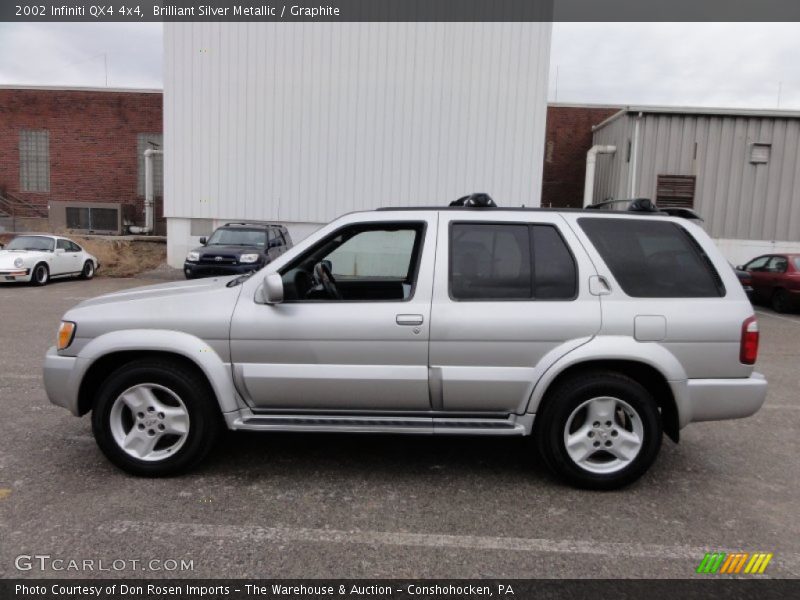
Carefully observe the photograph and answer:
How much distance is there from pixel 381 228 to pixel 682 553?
101 inches

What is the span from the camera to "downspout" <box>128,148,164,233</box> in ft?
80.7

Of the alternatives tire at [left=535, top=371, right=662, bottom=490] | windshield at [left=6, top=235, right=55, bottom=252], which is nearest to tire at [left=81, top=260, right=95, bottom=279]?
windshield at [left=6, top=235, right=55, bottom=252]

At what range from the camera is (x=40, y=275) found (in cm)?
1508

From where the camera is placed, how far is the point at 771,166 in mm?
16906

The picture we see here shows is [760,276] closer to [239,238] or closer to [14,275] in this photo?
[239,238]

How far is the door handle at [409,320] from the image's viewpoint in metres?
3.61

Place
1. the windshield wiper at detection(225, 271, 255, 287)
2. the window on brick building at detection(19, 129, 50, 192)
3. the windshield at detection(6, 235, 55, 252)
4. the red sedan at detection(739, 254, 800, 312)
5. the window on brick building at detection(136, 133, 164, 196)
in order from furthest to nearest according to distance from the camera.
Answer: the window on brick building at detection(19, 129, 50, 192)
the window on brick building at detection(136, 133, 164, 196)
the windshield at detection(6, 235, 55, 252)
the red sedan at detection(739, 254, 800, 312)
the windshield wiper at detection(225, 271, 255, 287)

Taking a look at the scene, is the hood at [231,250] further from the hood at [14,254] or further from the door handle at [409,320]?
the door handle at [409,320]

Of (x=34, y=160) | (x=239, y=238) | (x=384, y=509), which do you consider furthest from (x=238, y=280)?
(x=34, y=160)

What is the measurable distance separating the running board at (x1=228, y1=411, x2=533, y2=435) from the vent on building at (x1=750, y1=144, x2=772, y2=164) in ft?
55.6

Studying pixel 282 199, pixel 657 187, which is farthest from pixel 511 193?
pixel 282 199

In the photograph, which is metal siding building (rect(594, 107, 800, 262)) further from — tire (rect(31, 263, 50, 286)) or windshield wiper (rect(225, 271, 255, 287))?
tire (rect(31, 263, 50, 286))

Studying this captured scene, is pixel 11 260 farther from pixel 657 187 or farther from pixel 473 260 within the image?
pixel 657 187

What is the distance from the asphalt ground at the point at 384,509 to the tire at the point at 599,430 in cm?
16
